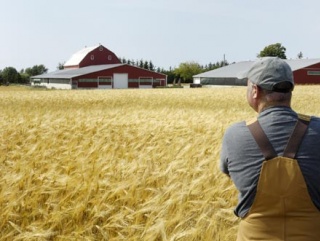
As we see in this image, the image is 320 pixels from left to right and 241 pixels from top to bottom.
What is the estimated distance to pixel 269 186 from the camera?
8.18ft

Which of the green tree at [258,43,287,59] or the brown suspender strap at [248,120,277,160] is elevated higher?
the green tree at [258,43,287,59]

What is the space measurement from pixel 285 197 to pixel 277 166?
178mm

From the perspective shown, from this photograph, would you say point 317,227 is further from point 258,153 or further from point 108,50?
point 108,50

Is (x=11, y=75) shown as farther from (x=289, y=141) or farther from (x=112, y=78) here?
(x=289, y=141)

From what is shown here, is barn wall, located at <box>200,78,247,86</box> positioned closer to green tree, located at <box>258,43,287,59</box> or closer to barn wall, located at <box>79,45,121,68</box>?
barn wall, located at <box>79,45,121,68</box>

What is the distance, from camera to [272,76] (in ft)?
8.57

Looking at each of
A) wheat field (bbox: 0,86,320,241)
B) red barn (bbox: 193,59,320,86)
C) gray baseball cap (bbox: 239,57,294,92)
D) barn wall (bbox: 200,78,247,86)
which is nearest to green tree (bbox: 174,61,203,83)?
red barn (bbox: 193,59,320,86)

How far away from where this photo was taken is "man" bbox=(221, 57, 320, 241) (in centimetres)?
247

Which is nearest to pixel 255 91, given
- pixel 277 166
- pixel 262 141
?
pixel 262 141

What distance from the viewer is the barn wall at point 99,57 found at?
86.8 meters

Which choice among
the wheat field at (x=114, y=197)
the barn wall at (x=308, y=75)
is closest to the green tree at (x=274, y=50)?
the barn wall at (x=308, y=75)

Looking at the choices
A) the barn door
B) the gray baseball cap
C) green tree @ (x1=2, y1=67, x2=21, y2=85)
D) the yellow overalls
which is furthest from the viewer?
green tree @ (x1=2, y1=67, x2=21, y2=85)

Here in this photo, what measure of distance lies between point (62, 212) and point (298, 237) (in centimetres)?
186

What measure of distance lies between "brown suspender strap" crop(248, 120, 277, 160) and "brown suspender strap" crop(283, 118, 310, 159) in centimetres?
8
